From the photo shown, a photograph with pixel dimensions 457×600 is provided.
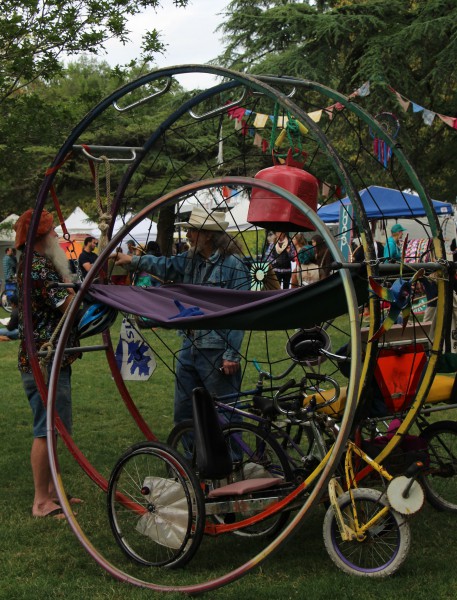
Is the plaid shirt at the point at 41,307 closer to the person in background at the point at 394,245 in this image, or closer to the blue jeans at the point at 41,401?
the blue jeans at the point at 41,401

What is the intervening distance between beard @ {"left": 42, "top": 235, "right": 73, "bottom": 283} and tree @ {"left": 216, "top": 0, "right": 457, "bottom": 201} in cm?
864

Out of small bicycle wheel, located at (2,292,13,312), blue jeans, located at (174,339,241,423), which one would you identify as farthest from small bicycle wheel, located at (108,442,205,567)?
small bicycle wheel, located at (2,292,13,312)

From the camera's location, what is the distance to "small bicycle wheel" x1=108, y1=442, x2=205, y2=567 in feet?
13.5

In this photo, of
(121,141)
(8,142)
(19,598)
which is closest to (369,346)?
(19,598)

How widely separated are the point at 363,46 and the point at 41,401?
432 inches

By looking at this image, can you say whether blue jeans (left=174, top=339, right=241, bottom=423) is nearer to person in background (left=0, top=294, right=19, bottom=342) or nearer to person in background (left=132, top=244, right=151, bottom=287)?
person in background (left=132, top=244, right=151, bottom=287)

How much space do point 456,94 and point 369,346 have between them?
11.3m

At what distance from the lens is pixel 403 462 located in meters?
4.54

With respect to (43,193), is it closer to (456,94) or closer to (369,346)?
(369,346)

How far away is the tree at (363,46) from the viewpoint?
1359 cm

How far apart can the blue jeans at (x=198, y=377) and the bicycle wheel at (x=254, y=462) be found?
0.65 m

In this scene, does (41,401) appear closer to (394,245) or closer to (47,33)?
(47,33)

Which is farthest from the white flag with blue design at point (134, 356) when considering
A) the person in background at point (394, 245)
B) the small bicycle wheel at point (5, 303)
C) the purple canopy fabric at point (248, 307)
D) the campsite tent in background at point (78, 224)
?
the campsite tent in background at point (78, 224)

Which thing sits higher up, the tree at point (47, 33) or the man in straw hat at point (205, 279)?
the tree at point (47, 33)
